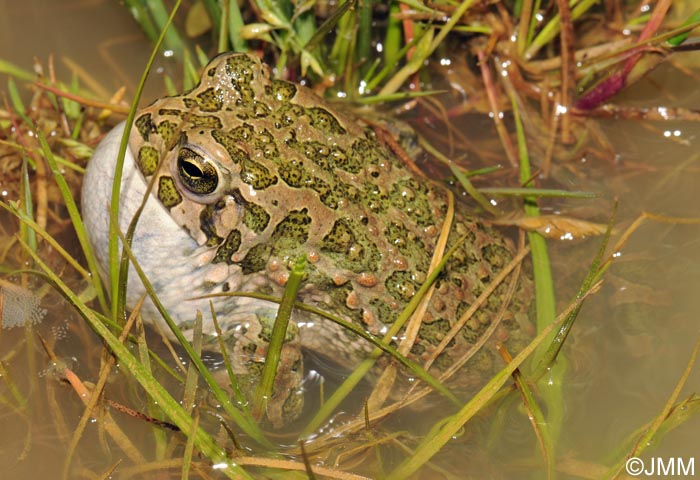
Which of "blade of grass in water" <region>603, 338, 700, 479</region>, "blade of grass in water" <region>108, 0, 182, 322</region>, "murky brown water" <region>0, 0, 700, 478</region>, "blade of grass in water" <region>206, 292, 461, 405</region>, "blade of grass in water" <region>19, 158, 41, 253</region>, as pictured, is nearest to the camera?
"blade of grass in water" <region>108, 0, 182, 322</region>

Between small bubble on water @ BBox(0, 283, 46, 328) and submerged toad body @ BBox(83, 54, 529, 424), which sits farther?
small bubble on water @ BBox(0, 283, 46, 328)

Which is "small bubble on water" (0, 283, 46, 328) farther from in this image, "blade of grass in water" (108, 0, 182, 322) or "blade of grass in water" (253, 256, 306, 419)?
"blade of grass in water" (253, 256, 306, 419)

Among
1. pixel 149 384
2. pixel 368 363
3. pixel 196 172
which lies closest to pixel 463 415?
pixel 368 363

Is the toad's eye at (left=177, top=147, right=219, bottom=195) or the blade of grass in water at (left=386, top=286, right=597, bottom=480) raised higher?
the toad's eye at (left=177, top=147, right=219, bottom=195)

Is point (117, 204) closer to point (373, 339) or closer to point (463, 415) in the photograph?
point (373, 339)

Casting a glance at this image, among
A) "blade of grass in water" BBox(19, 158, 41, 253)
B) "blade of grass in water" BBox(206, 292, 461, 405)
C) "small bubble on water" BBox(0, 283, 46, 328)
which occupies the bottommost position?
"small bubble on water" BBox(0, 283, 46, 328)

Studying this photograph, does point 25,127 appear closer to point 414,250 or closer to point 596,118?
point 414,250

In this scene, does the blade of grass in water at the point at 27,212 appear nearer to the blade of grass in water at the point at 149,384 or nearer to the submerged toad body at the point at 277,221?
the submerged toad body at the point at 277,221

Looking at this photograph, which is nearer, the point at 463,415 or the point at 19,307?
the point at 463,415

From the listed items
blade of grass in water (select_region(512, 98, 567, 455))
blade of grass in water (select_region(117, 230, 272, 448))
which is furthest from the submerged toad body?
blade of grass in water (select_region(117, 230, 272, 448))
